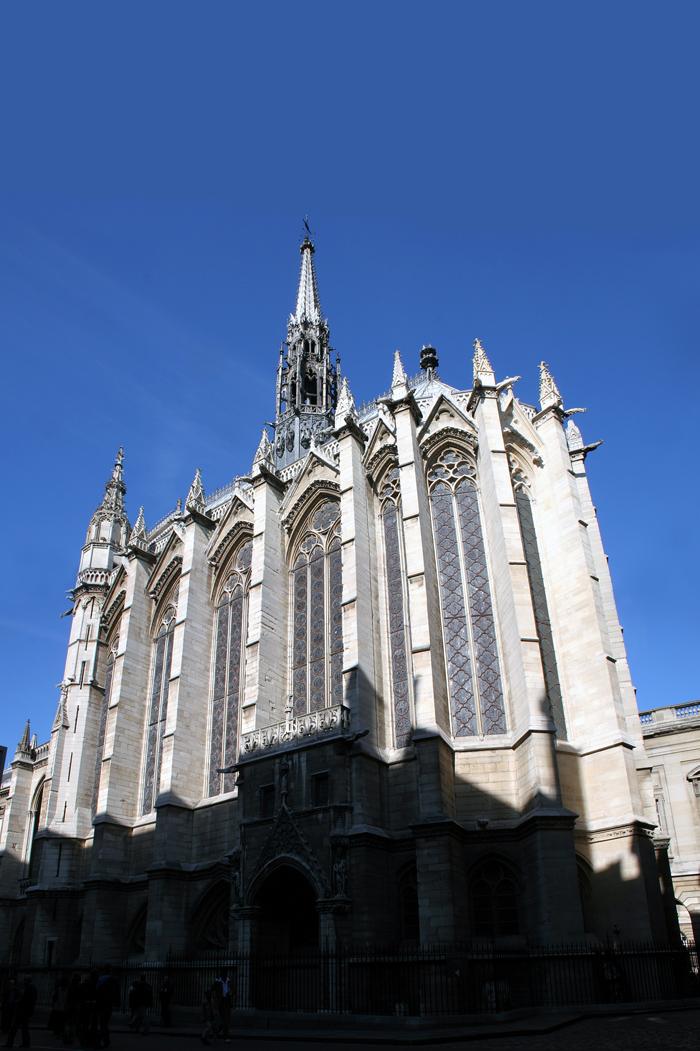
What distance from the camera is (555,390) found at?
2580 centimetres

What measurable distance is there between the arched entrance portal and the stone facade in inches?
584

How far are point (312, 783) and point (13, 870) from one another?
23770mm

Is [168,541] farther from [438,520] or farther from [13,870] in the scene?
[13,870]

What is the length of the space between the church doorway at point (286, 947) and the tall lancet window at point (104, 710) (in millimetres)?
12034

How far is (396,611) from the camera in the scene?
76.5 ft

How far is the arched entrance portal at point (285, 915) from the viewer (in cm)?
2009

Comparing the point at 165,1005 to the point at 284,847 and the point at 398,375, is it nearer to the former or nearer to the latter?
the point at 284,847

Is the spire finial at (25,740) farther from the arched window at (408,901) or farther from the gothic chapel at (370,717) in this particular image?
the arched window at (408,901)

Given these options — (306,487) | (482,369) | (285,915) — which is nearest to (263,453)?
(306,487)

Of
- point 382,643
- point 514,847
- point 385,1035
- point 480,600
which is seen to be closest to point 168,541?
point 382,643

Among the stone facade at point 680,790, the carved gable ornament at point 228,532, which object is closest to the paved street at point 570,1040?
the stone facade at point 680,790

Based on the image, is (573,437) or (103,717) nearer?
(573,437)

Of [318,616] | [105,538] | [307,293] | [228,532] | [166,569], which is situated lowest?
[318,616]

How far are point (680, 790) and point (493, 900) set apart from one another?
1485 centimetres
